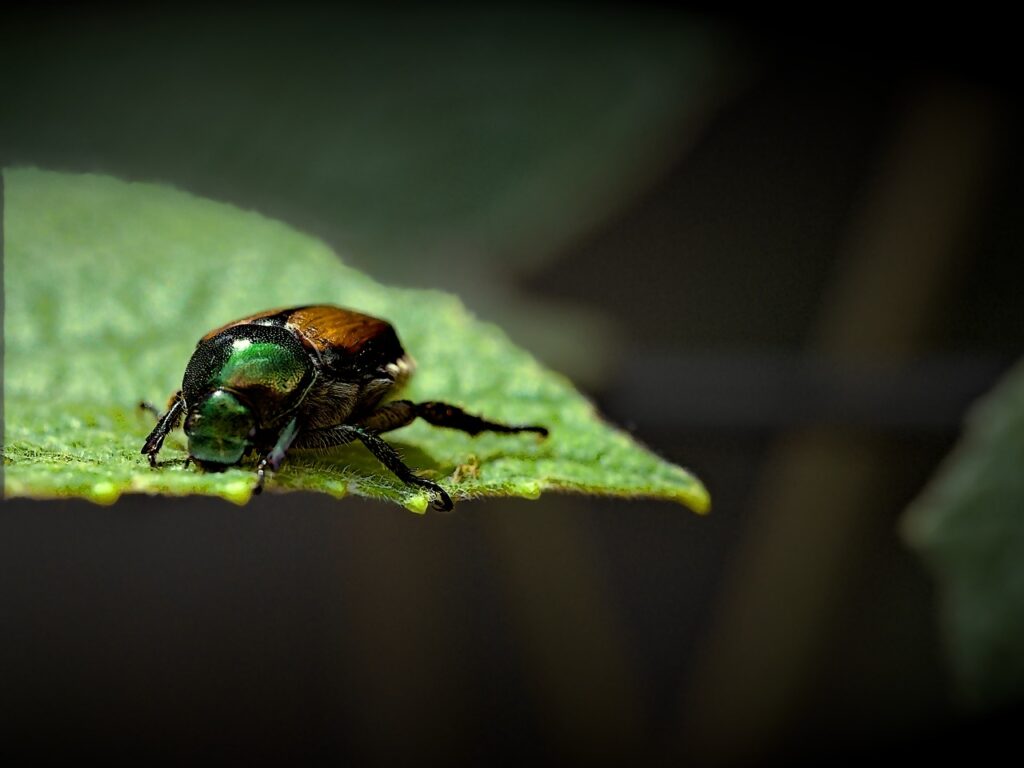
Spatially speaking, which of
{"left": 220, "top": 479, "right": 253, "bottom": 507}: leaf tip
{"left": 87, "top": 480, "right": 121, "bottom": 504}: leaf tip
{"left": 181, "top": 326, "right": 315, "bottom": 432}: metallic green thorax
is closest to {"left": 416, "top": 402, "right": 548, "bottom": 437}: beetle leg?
{"left": 181, "top": 326, "right": 315, "bottom": 432}: metallic green thorax

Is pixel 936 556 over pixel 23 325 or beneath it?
over

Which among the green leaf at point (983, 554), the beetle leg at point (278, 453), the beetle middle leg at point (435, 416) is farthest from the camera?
the green leaf at point (983, 554)

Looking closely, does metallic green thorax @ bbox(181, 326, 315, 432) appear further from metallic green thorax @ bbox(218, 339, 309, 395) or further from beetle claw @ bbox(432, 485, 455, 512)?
beetle claw @ bbox(432, 485, 455, 512)

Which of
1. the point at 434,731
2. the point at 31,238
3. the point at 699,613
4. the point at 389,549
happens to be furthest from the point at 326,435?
the point at 699,613

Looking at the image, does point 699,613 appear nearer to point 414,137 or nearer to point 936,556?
point 936,556

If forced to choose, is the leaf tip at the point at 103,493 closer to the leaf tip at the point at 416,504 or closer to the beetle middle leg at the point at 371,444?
the leaf tip at the point at 416,504

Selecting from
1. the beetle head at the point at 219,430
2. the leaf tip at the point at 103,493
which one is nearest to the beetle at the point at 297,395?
the beetle head at the point at 219,430
